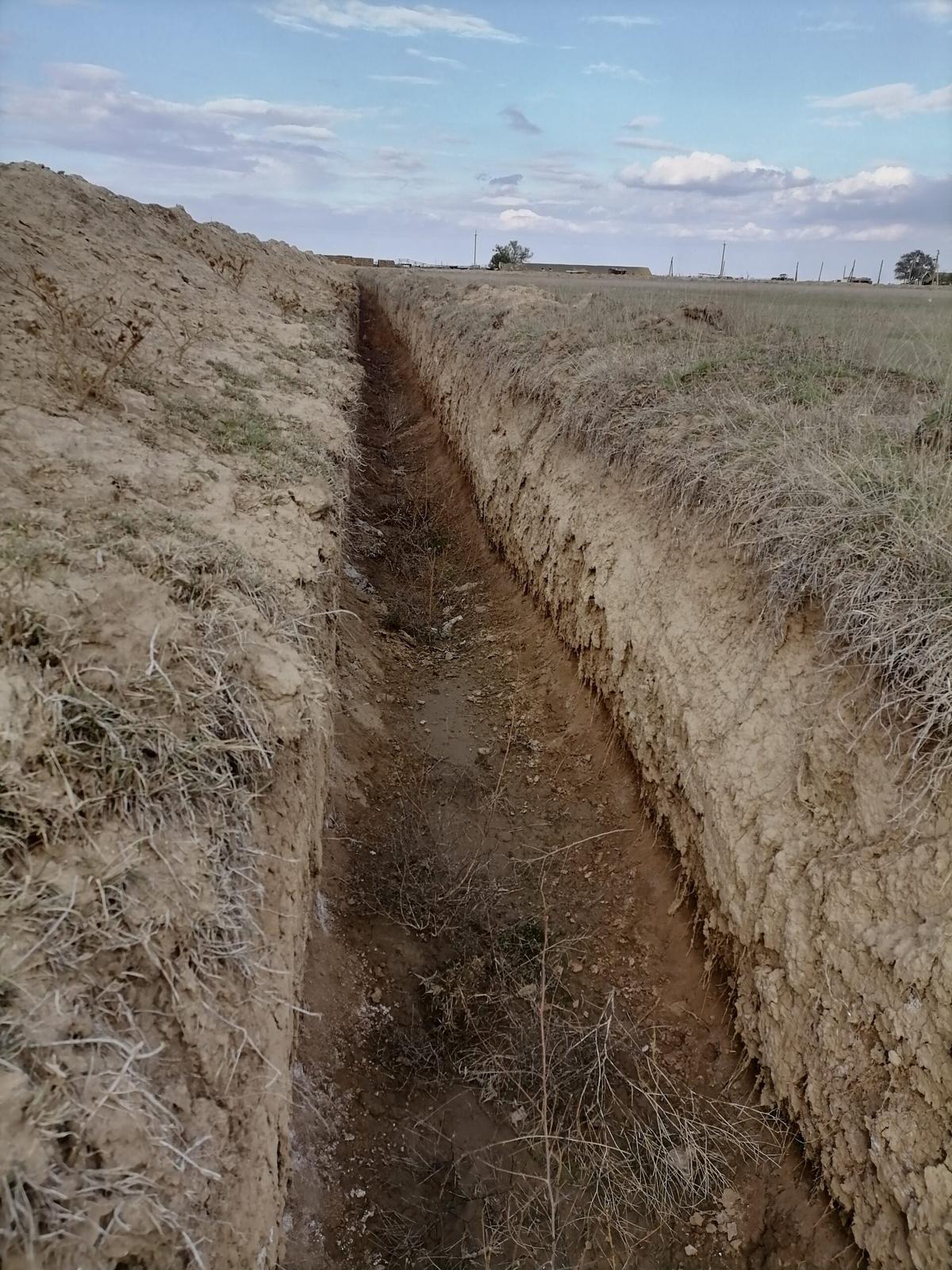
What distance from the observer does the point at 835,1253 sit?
2645mm

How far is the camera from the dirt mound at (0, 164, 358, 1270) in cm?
158

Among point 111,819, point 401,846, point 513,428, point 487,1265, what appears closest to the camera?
point 111,819

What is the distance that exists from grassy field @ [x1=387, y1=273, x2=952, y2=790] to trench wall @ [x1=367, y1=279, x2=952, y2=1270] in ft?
0.61

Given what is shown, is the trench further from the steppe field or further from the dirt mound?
the dirt mound

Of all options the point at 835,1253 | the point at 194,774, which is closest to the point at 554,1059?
the point at 835,1253

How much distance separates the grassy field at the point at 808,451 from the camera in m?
2.96

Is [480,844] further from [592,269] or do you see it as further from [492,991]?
[592,269]

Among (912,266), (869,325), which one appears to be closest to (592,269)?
(912,266)

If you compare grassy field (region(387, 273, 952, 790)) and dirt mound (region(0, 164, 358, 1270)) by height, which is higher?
grassy field (region(387, 273, 952, 790))

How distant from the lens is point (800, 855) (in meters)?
3.16

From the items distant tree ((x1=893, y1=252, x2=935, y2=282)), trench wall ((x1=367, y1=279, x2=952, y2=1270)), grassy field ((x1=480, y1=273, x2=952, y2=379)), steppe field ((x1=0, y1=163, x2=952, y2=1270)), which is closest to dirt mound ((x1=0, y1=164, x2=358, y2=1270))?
steppe field ((x1=0, y1=163, x2=952, y2=1270))

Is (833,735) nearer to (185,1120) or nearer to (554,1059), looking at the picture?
(554,1059)

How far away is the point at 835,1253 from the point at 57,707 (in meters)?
3.13

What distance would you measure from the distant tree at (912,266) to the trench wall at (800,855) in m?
40.1
